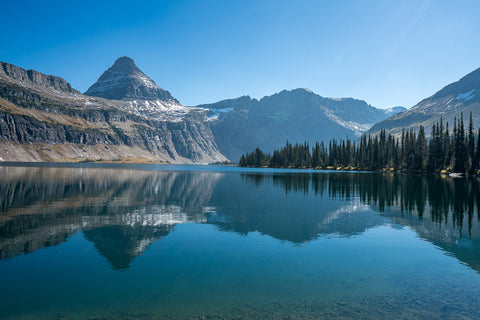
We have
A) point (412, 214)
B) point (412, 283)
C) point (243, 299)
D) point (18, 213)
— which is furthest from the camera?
point (412, 214)

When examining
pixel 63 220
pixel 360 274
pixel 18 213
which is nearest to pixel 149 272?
pixel 360 274

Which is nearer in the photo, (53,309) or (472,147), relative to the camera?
(53,309)

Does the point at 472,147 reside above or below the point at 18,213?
above

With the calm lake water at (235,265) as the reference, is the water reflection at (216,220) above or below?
above

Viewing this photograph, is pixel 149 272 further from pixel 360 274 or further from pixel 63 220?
pixel 63 220

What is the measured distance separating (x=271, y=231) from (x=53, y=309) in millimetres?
18553

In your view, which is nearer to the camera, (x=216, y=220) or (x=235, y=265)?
(x=235, y=265)

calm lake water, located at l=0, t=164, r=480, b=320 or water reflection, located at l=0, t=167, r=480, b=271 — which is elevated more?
water reflection, located at l=0, t=167, r=480, b=271

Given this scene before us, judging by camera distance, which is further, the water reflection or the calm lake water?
the water reflection

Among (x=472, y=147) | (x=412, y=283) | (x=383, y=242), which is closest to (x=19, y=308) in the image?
(x=412, y=283)

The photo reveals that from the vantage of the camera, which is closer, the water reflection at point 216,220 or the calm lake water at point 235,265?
the calm lake water at point 235,265

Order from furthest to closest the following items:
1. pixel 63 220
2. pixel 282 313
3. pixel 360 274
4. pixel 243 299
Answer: pixel 63 220 → pixel 360 274 → pixel 243 299 → pixel 282 313

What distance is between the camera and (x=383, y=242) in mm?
23812

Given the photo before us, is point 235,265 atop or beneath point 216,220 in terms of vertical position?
beneath
